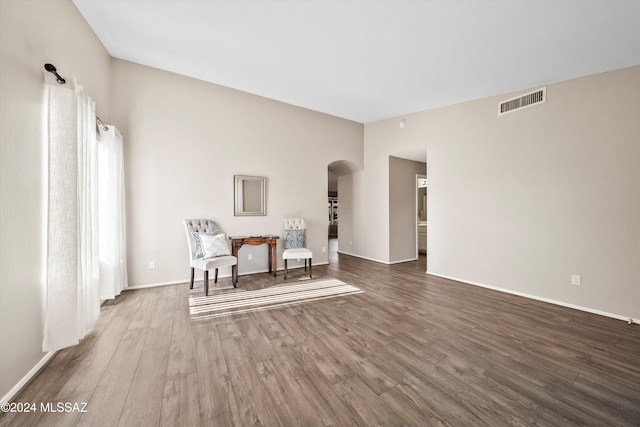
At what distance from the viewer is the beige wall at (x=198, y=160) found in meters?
3.72

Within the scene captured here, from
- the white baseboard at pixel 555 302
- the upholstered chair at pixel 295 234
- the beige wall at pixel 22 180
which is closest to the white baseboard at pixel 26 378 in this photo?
the beige wall at pixel 22 180

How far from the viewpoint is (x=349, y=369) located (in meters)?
1.87

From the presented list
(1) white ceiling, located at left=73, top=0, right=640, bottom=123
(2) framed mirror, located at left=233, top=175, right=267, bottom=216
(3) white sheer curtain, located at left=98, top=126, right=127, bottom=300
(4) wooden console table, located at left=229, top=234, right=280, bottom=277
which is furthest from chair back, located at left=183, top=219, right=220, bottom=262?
(1) white ceiling, located at left=73, top=0, right=640, bottom=123

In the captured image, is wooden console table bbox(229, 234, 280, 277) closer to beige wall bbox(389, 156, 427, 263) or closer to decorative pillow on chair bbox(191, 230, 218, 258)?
decorative pillow on chair bbox(191, 230, 218, 258)

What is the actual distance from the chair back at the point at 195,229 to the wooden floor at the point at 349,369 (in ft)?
2.96

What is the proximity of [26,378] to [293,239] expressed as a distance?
3.51 metres

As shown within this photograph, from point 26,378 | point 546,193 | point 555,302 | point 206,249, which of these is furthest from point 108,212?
point 555,302

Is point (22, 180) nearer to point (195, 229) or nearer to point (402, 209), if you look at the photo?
point (195, 229)

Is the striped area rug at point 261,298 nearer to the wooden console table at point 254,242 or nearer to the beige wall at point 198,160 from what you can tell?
the wooden console table at point 254,242

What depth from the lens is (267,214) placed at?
4805 mm

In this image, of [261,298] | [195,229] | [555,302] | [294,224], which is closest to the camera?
[555,302]

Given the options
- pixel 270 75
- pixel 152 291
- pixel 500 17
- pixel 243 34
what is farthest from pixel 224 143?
pixel 500 17

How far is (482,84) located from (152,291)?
18.8 feet

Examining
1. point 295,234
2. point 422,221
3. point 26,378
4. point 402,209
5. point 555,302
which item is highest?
point 402,209
